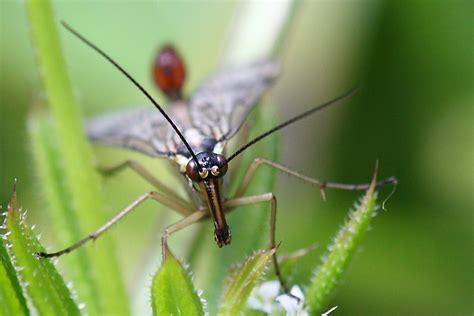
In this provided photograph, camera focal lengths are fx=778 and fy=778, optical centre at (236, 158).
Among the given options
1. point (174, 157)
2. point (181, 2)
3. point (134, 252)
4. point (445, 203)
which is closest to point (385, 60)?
point (445, 203)

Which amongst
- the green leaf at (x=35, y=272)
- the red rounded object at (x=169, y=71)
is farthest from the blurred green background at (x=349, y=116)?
the green leaf at (x=35, y=272)

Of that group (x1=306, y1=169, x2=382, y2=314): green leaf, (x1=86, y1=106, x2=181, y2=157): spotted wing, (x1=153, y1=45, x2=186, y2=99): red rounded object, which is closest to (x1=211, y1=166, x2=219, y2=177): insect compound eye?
(x1=86, y1=106, x2=181, y2=157): spotted wing

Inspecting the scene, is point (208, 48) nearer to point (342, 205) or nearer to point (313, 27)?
point (313, 27)

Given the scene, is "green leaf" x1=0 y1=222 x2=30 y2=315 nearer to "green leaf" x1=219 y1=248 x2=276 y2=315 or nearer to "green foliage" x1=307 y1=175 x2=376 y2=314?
"green leaf" x1=219 y1=248 x2=276 y2=315

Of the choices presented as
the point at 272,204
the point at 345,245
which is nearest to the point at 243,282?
the point at 345,245

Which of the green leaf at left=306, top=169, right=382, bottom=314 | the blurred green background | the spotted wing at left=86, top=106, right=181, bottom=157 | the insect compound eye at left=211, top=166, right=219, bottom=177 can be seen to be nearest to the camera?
the green leaf at left=306, top=169, right=382, bottom=314
